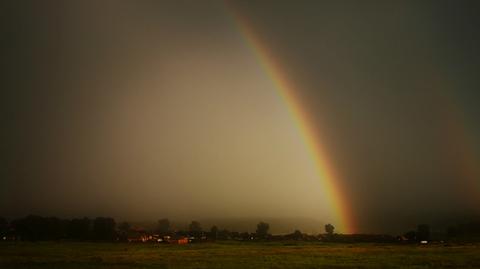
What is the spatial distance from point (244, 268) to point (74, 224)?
314 feet

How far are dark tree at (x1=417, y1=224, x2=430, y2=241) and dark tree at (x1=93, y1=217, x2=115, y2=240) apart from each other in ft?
268

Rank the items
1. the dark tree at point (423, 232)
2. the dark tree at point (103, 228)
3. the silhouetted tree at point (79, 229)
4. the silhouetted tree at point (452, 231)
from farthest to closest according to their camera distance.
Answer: the silhouetted tree at point (452, 231) → the dark tree at point (423, 232) → the silhouetted tree at point (79, 229) → the dark tree at point (103, 228)

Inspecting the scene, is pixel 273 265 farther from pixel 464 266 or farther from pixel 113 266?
pixel 464 266

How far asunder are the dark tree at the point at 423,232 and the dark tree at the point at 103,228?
268 feet

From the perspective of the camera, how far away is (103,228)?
123 meters

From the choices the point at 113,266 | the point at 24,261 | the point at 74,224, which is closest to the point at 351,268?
the point at 113,266

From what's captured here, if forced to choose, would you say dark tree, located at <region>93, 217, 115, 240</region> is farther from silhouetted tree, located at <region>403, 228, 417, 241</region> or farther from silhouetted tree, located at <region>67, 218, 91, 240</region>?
silhouetted tree, located at <region>403, 228, 417, 241</region>

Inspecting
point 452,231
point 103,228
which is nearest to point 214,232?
point 103,228

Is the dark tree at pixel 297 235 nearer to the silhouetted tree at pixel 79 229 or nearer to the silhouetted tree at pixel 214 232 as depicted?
the silhouetted tree at pixel 214 232

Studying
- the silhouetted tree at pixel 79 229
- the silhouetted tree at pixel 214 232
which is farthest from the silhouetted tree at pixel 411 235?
the silhouetted tree at pixel 79 229

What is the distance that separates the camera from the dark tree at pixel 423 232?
135m

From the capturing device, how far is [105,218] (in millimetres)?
132250

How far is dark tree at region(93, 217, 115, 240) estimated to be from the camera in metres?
117

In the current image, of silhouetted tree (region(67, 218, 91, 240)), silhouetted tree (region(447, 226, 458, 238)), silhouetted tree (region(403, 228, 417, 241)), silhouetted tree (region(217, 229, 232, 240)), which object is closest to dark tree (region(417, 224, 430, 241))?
silhouetted tree (region(403, 228, 417, 241))
